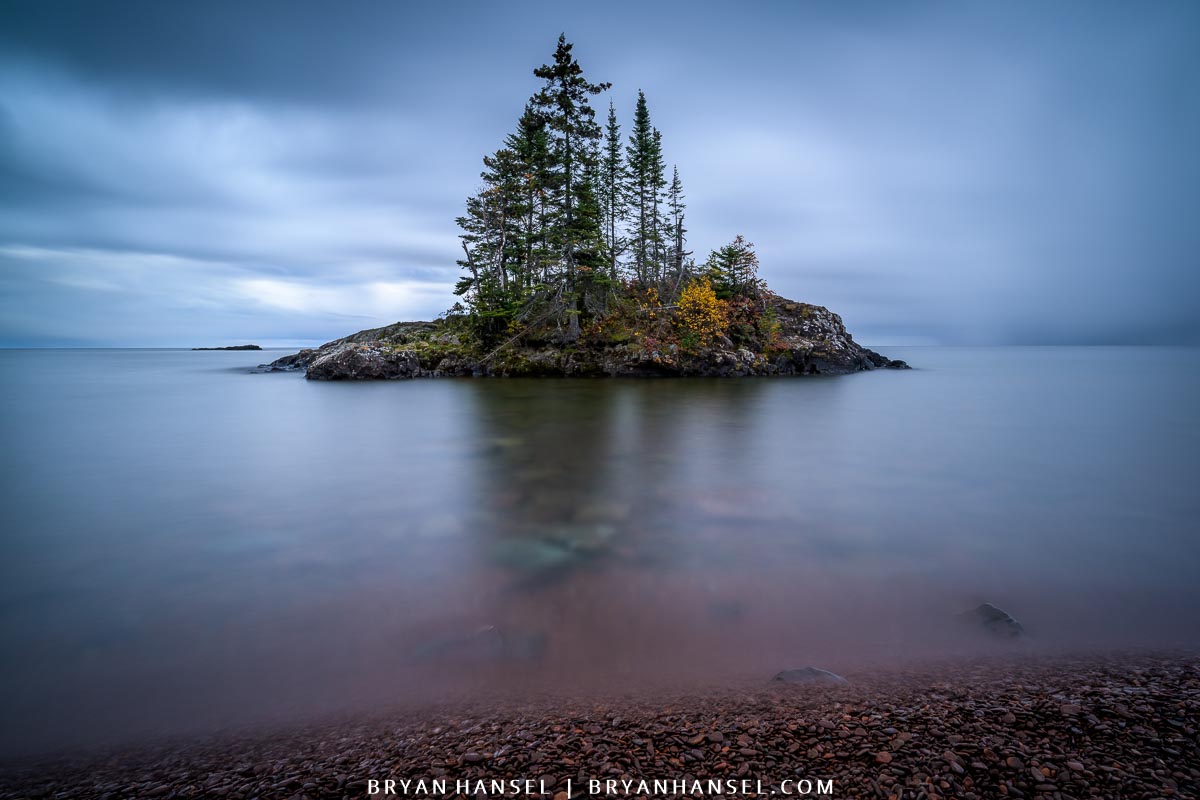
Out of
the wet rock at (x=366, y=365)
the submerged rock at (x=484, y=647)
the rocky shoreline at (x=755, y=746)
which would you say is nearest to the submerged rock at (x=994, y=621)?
the rocky shoreline at (x=755, y=746)

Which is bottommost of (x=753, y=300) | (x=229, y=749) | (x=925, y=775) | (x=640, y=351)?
(x=229, y=749)

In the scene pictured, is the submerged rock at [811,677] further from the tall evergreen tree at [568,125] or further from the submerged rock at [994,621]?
the tall evergreen tree at [568,125]

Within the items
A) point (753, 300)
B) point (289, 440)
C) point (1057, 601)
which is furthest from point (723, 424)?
point (753, 300)

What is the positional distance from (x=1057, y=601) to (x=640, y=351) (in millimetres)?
25339

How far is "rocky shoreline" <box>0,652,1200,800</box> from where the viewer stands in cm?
250

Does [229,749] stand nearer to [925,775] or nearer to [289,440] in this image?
[925,775]

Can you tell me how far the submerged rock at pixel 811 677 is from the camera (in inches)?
132

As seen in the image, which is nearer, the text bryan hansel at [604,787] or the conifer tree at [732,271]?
the text bryan hansel at [604,787]

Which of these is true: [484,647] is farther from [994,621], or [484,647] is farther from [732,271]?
[732,271]

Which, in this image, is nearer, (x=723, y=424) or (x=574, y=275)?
(x=723, y=424)

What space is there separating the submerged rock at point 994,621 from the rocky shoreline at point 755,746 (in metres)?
0.55

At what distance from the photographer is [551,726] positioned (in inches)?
118

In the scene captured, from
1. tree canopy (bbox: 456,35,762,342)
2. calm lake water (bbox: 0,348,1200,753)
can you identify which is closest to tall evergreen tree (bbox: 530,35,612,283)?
tree canopy (bbox: 456,35,762,342)

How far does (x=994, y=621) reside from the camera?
4043 mm
